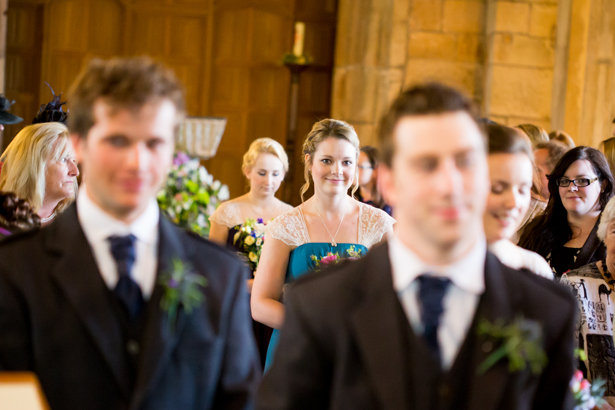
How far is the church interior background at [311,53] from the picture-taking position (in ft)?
24.3

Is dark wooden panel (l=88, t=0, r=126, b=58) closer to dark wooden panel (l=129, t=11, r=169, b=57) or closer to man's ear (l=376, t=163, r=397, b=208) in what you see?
dark wooden panel (l=129, t=11, r=169, b=57)

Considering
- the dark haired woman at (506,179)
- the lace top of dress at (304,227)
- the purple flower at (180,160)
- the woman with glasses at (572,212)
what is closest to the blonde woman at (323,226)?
the lace top of dress at (304,227)

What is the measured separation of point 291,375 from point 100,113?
698mm

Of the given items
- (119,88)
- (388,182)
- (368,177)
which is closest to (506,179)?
(388,182)

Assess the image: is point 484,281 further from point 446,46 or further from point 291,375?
point 446,46

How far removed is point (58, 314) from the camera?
143 cm

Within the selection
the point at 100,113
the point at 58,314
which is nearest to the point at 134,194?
the point at 100,113

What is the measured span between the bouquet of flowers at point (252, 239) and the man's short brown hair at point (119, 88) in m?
3.06

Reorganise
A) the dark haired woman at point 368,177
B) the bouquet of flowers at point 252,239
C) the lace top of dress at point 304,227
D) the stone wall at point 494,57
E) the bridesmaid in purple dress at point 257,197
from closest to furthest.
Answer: the lace top of dress at point 304,227 < the bouquet of flowers at point 252,239 < the bridesmaid in purple dress at point 257,197 < the dark haired woman at point 368,177 < the stone wall at point 494,57

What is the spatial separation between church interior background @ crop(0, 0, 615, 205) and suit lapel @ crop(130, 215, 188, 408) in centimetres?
620

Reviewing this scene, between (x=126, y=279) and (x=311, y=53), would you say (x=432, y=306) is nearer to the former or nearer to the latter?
(x=126, y=279)

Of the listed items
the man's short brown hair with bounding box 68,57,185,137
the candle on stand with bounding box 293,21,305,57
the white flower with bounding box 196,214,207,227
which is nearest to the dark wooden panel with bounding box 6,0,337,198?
the candle on stand with bounding box 293,21,305,57

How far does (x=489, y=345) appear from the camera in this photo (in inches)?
50.3

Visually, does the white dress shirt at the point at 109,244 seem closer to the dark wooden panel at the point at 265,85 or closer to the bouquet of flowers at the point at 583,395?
the bouquet of flowers at the point at 583,395
